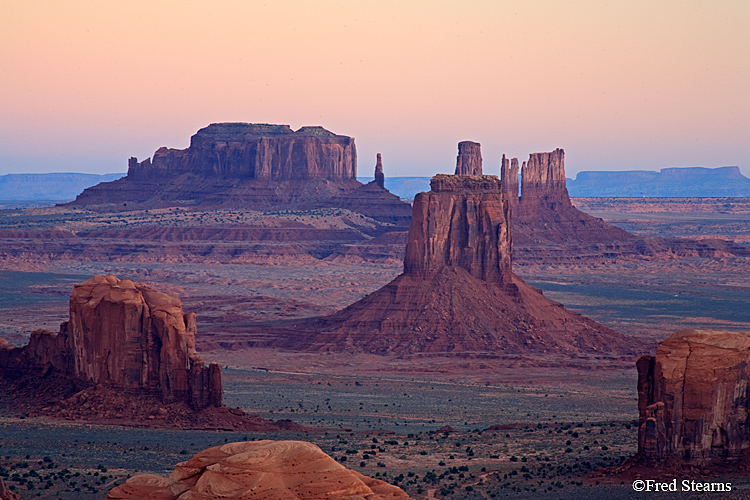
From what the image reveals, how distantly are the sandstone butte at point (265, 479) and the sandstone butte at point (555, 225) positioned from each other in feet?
464

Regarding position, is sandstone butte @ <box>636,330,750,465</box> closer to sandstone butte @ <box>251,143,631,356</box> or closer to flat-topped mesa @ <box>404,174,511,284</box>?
sandstone butte @ <box>251,143,631,356</box>

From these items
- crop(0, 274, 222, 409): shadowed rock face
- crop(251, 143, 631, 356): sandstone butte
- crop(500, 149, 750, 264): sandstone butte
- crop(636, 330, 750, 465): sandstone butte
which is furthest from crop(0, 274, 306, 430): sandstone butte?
crop(500, 149, 750, 264): sandstone butte

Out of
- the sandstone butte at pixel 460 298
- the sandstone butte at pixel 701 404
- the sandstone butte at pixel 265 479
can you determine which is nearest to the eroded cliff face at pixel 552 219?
the sandstone butte at pixel 460 298

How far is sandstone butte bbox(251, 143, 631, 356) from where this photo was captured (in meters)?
78.8

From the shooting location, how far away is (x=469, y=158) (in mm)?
170000

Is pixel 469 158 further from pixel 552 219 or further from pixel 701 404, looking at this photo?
pixel 701 404

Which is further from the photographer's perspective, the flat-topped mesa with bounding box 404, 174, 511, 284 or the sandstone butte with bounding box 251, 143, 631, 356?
the flat-topped mesa with bounding box 404, 174, 511, 284

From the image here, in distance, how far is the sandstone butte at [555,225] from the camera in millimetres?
168750

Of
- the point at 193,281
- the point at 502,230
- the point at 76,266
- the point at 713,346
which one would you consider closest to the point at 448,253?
the point at 502,230

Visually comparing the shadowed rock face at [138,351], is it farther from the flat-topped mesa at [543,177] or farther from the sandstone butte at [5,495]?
the flat-topped mesa at [543,177]

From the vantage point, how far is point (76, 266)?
16588 cm

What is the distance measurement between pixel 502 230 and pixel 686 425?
152 ft

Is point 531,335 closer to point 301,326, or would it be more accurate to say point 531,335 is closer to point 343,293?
point 301,326

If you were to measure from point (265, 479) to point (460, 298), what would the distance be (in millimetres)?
55454
